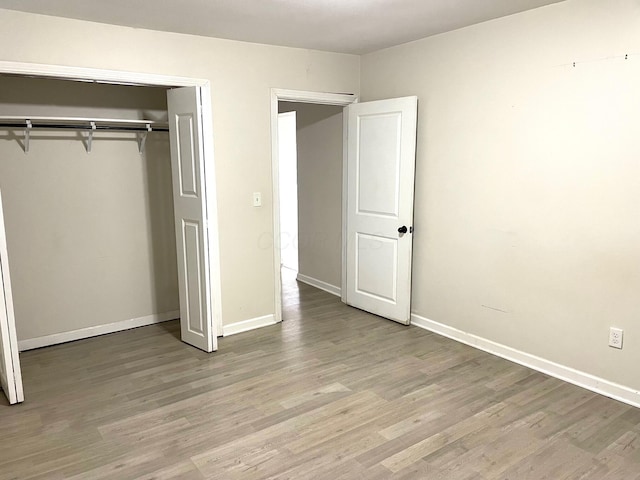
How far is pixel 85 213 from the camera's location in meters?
3.96

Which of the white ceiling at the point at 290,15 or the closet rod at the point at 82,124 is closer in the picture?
the white ceiling at the point at 290,15

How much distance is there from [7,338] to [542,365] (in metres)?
3.46

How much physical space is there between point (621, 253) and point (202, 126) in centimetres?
285

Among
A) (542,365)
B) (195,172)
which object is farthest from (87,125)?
(542,365)

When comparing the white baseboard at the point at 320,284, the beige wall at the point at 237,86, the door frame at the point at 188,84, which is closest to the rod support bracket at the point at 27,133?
the door frame at the point at 188,84

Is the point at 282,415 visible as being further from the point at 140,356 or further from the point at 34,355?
the point at 34,355

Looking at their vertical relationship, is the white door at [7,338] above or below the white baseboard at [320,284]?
above

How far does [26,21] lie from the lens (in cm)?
299

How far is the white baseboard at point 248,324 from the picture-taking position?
410 cm

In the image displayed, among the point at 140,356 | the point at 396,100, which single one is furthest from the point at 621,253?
the point at 140,356

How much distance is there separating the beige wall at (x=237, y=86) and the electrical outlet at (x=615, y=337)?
2630mm

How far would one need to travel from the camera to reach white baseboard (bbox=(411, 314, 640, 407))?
2928 millimetres

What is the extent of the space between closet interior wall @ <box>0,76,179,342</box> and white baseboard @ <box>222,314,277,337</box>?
2.44 ft

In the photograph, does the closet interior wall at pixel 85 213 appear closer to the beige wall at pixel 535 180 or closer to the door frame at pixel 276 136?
the door frame at pixel 276 136
